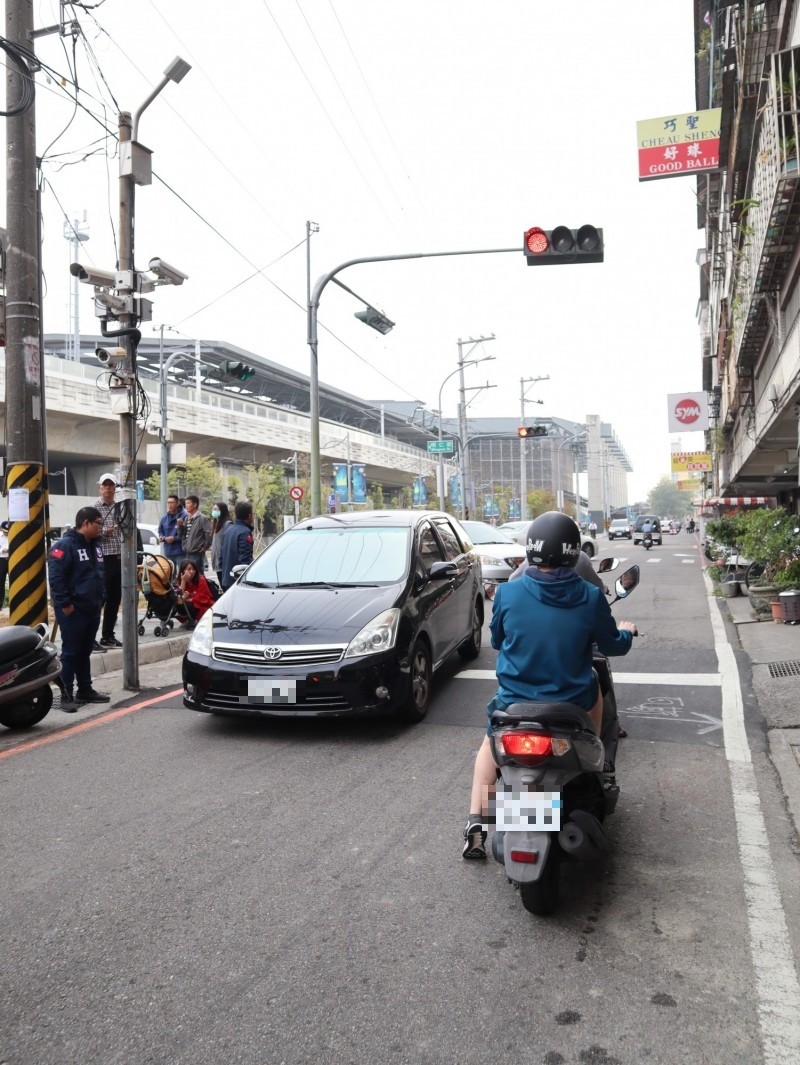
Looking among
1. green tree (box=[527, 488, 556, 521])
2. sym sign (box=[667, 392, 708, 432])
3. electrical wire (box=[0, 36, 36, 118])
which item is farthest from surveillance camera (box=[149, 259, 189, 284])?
green tree (box=[527, 488, 556, 521])

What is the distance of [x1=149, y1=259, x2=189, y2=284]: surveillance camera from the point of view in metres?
8.64

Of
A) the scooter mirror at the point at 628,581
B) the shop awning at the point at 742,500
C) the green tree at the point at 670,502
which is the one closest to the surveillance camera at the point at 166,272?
the scooter mirror at the point at 628,581

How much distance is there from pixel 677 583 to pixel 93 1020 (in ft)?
62.3

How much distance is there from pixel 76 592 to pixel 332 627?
97.7 inches

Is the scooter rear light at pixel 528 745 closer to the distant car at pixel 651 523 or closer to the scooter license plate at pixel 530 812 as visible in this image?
the scooter license plate at pixel 530 812

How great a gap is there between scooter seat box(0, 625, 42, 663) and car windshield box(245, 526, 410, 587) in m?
1.76

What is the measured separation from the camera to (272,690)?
6.04 m

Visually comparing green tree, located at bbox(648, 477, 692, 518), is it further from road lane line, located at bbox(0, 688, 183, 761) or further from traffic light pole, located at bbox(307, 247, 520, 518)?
road lane line, located at bbox(0, 688, 183, 761)

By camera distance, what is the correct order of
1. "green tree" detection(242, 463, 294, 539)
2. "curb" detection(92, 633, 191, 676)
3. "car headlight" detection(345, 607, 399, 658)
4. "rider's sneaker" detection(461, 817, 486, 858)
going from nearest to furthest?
"rider's sneaker" detection(461, 817, 486, 858), "car headlight" detection(345, 607, 399, 658), "curb" detection(92, 633, 191, 676), "green tree" detection(242, 463, 294, 539)

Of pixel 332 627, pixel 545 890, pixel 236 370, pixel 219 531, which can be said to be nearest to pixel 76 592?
pixel 332 627

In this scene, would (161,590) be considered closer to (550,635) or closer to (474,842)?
(474,842)

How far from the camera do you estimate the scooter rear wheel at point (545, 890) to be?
10.9 ft

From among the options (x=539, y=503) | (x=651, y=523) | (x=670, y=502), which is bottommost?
(x=651, y=523)

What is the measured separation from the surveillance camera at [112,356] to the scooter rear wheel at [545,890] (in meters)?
6.86
